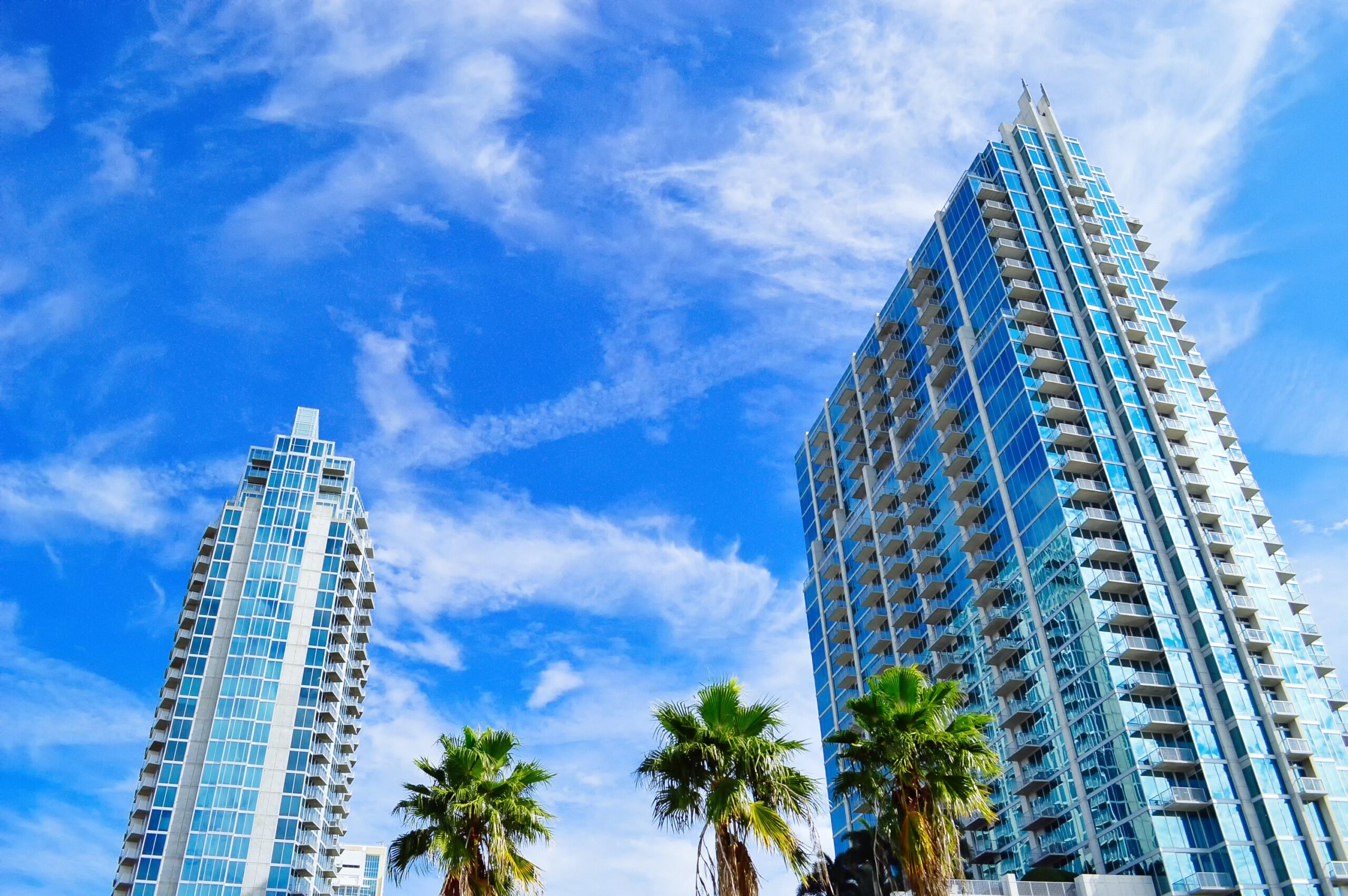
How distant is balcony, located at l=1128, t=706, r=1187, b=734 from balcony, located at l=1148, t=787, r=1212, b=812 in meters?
4.49

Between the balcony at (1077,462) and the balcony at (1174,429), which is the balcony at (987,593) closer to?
the balcony at (1077,462)

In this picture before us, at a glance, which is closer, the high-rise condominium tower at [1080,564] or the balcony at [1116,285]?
the high-rise condominium tower at [1080,564]

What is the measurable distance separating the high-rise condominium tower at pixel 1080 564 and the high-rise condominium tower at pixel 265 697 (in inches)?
2404

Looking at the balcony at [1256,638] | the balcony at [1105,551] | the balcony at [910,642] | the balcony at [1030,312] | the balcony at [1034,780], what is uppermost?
the balcony at [1030,312]

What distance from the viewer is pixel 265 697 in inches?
5256

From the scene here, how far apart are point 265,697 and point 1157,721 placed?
97.9 metres

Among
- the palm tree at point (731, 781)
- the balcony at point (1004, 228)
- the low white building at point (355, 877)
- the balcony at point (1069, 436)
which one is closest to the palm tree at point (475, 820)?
the palm tree at point (731, 781)

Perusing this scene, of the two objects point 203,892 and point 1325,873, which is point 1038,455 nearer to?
point 1325,873

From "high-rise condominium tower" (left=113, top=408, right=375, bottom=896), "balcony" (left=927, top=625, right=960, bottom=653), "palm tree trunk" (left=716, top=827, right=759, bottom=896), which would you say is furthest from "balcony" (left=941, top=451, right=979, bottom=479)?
"palm tree trunk" (left=716, top=827, right=759, bottom=896)

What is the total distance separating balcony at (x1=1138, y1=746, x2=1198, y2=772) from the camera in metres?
82.1

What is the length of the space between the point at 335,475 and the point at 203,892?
5608cm

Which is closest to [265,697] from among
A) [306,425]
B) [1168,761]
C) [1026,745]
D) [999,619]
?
[306,425]

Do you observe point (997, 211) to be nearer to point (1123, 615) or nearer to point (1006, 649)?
point (1006, 649)

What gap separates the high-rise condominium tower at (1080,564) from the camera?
8244cm
